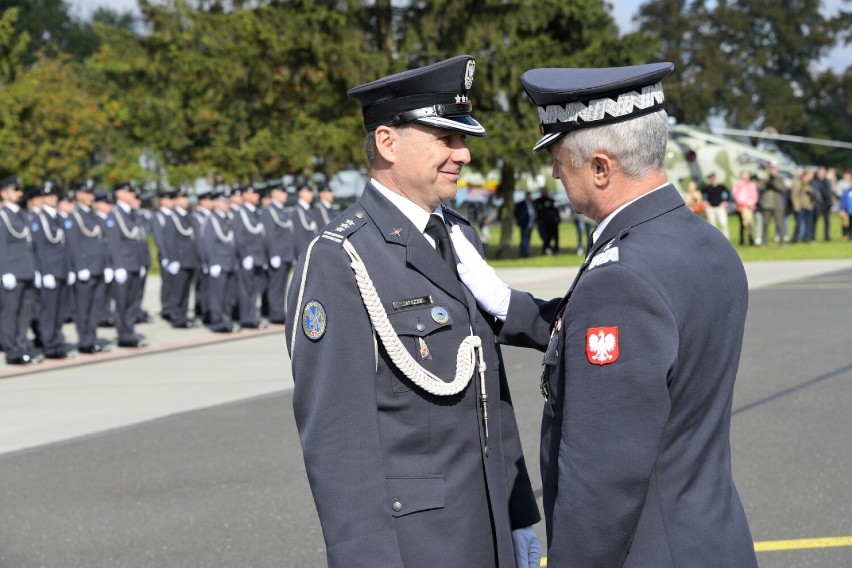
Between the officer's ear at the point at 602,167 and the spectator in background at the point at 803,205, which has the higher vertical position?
the officer's ear at the point at 602,167

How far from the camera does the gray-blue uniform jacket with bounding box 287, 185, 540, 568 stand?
287 centimetres

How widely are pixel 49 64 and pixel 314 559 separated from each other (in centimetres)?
5489

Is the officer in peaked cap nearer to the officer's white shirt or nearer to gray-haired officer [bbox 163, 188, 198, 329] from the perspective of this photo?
the officer's white shirt

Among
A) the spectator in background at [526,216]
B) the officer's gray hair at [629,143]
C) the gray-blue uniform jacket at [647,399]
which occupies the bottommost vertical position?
the spectator in background at [526,216]

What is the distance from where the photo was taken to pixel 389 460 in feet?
9.72

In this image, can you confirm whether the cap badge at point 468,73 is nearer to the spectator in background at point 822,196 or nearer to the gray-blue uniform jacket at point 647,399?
the gray-blue uniform jacket at point 647,399

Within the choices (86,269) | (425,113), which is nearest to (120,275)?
(86,269)

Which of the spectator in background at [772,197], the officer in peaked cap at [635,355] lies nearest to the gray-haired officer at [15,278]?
the officer in peaked cap at [635,355]

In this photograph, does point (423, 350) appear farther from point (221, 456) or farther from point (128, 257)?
point (128, 257)

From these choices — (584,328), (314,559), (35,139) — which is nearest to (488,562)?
(584,328)

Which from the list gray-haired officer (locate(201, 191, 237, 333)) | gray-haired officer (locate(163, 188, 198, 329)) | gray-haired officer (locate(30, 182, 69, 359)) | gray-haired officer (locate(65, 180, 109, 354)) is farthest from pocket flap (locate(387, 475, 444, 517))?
gray-haired officer (locate(163, 188, 198, 329))

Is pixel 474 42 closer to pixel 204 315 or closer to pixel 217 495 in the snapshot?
pixel 204 315

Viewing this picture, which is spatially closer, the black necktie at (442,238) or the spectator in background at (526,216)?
the black necktie at (442,238)

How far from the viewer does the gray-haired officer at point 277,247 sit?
58.6ft
